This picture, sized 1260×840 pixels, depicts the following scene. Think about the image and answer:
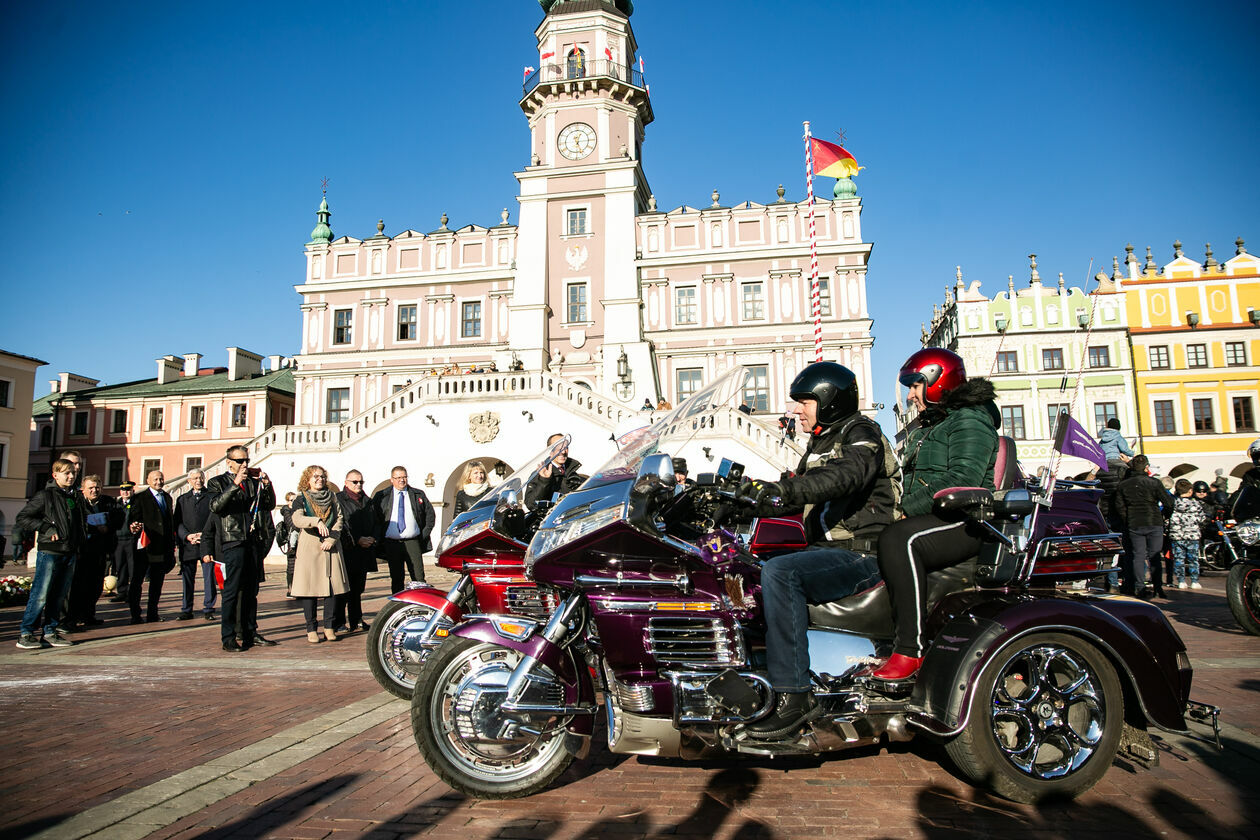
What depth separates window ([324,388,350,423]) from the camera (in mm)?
37750

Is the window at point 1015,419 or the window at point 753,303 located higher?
the window at point 753,303

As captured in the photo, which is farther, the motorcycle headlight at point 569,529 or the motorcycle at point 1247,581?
the motorcycle at point 1247,581

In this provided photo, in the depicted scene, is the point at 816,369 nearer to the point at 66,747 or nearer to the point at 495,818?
the point at 495,818

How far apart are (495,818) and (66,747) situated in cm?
289

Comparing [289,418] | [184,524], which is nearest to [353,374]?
[289,418]

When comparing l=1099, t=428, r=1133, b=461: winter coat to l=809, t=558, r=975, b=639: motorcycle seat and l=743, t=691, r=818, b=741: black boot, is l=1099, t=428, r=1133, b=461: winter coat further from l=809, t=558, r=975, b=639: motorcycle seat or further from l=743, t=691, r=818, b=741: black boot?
l=743, t=691, r=818, b=741: black boot

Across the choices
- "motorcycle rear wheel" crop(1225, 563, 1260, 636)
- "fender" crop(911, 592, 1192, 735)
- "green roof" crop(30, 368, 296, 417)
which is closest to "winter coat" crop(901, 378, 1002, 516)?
"fender" crop(911, 592, 1192, 735)

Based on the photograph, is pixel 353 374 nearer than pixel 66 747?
No

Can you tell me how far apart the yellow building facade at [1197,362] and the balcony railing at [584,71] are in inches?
1183

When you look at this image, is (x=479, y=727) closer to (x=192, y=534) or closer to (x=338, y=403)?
(x=192, y=534)

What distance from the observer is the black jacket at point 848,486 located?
366 cm

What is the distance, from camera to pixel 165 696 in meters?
5.76

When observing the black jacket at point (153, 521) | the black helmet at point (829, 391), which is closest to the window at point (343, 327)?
the black jacket at point (153, 521)

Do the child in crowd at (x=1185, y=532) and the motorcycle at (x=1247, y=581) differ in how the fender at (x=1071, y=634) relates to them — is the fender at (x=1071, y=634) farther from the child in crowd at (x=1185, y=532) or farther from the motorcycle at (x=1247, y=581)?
the child in crowd at (x=1185, y=532)
